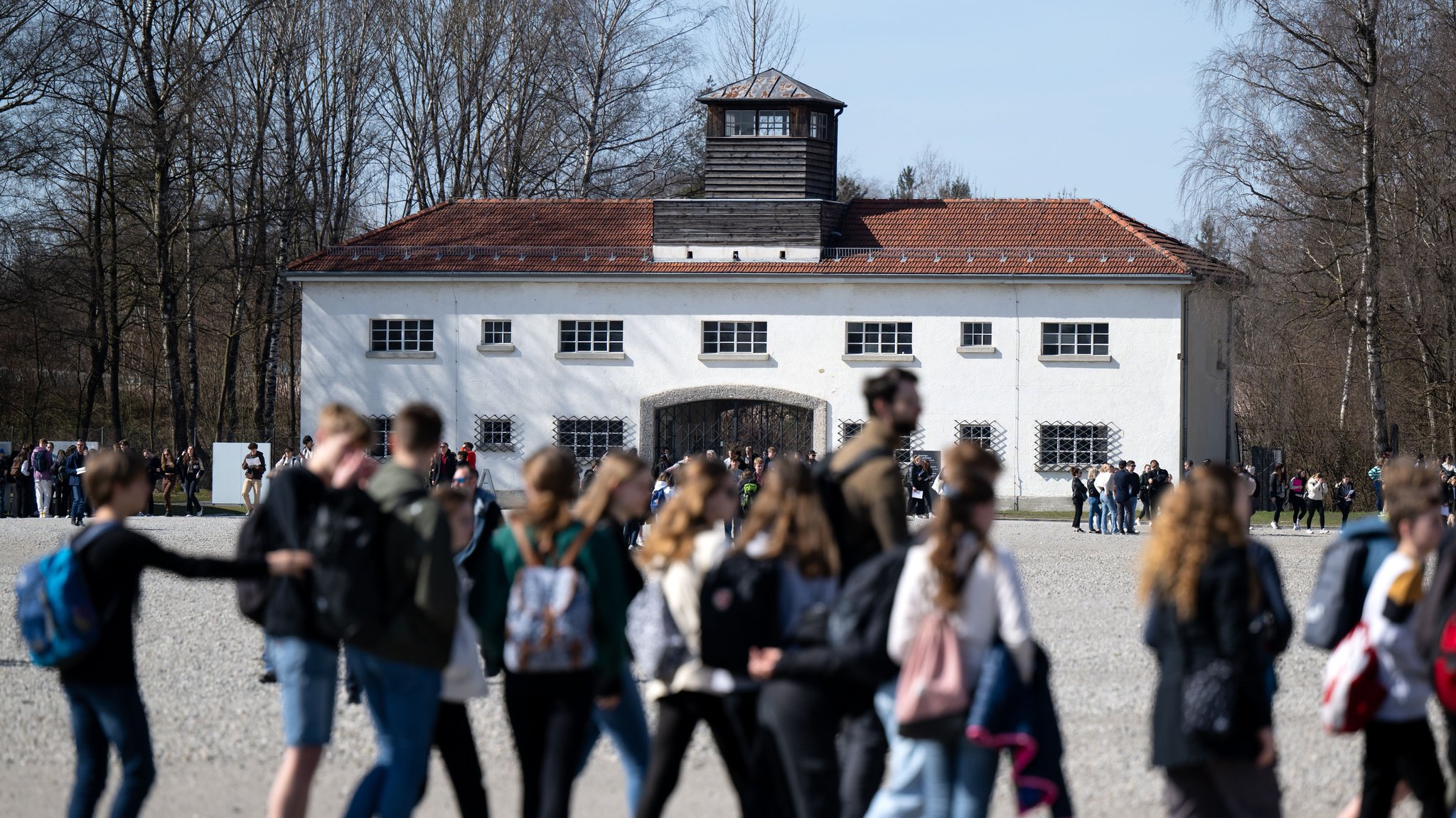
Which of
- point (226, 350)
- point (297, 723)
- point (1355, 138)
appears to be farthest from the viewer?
point (226, 350)

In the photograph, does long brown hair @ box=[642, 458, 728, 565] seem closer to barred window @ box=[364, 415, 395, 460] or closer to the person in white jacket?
the person in white jacket

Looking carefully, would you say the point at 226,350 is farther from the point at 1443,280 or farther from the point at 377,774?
the point at 377,774

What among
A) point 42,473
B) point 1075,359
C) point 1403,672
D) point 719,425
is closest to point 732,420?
point 719,425

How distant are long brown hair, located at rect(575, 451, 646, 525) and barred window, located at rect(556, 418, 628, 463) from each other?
33229 millimetres

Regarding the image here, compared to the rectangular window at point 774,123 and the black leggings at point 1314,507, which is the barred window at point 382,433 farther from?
the black leggings at point 1314,507

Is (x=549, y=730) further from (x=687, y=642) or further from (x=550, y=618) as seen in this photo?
(x=687, y=642)

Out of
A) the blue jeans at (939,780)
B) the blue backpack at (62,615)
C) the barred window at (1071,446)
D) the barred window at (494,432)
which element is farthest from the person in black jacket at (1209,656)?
the barred window at (494,432)

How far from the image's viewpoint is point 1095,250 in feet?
129

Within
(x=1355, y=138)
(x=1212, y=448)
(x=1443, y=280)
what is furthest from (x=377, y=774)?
(x=1212, y=448)

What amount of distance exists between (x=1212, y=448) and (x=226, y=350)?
2795cm

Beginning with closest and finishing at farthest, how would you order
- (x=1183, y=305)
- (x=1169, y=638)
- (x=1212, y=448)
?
(x=1169, y=638) → (x=1183, y=305) → (x=1212, y=448)

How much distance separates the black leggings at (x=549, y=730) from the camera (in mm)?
5738

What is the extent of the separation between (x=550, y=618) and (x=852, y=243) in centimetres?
3537

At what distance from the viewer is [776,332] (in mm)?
39219
